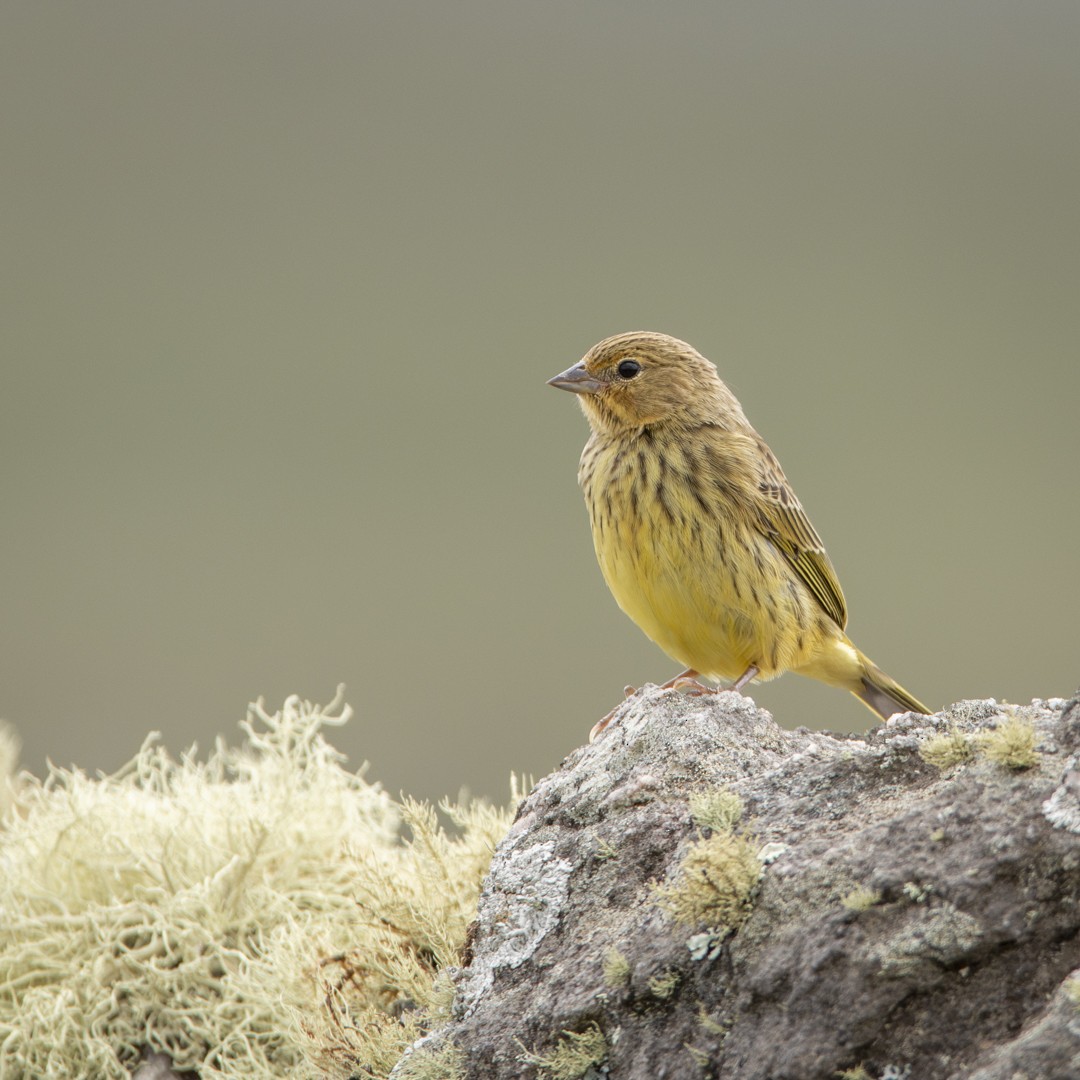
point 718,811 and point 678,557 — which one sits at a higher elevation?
point 678,557

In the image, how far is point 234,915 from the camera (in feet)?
12.0

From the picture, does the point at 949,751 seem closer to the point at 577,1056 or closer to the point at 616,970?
the point at 616,970

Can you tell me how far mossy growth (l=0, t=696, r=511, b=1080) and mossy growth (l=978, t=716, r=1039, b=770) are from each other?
1306mm

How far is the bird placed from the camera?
4.57 m

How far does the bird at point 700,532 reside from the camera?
4.57 meters

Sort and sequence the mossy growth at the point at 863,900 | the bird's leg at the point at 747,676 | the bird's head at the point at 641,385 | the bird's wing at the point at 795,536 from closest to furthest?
the mossy growth at the point at 863,900, the bird's leg at the point at 747,676, the bird's wing at the point at 795,536, the bird's head at the point at 641,385

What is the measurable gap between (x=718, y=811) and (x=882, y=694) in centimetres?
311

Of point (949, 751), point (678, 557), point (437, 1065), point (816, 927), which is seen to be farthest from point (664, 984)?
point (678, 557)

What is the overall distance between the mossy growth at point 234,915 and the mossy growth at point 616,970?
0.67 m

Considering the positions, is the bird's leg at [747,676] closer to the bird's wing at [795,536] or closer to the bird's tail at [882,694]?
the bird's wing at [795,536]

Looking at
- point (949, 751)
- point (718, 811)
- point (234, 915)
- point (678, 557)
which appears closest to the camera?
point (949, 751)

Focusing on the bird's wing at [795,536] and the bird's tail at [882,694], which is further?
the bird's tail at [882,694]

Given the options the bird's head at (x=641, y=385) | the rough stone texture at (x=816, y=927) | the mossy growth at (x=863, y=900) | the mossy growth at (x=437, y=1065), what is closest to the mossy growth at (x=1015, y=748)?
the rough stone texture at (x=816, y=927)

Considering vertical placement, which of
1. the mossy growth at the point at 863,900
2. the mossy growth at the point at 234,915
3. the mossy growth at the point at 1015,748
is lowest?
the mossy growth at the point at 863,900
